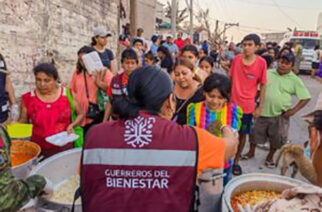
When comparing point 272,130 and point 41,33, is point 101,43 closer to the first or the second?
point 41,33

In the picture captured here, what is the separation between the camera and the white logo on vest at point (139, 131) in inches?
50.6

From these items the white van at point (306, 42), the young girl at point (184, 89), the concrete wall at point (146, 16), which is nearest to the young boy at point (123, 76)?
the young girl at point (184, 89)

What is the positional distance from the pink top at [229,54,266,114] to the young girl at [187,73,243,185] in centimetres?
132

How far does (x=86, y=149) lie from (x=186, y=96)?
1832 millimetres

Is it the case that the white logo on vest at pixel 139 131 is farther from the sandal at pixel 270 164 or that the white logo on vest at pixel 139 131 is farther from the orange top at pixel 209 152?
the sandal at pixel 270 164

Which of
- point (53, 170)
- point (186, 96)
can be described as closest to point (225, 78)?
point (186, 96)

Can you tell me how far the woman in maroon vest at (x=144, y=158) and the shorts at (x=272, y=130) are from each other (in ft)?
10.5

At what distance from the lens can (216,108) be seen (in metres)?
2.62

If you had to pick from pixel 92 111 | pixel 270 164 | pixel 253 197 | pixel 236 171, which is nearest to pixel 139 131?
pixel 253 197

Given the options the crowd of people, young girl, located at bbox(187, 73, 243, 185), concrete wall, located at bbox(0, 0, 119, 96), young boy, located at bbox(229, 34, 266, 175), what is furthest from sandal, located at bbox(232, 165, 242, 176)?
concrete wall, located at bbox(0, 0, 119, 96)

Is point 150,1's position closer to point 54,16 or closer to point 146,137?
point 54,16

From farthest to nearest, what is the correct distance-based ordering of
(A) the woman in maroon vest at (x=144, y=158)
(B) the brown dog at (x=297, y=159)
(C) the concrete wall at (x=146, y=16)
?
(C) the concrete wall at (x=146, y=16), (B) the brown dog at (x=297, y=159), (A) the woman in maroon vest at (x=144, y=158)

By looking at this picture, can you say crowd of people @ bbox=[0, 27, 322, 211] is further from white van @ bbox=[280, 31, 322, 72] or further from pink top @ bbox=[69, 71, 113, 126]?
white van @ bbox=[280, 31, 322, 72]

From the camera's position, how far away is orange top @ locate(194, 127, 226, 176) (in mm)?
1292
